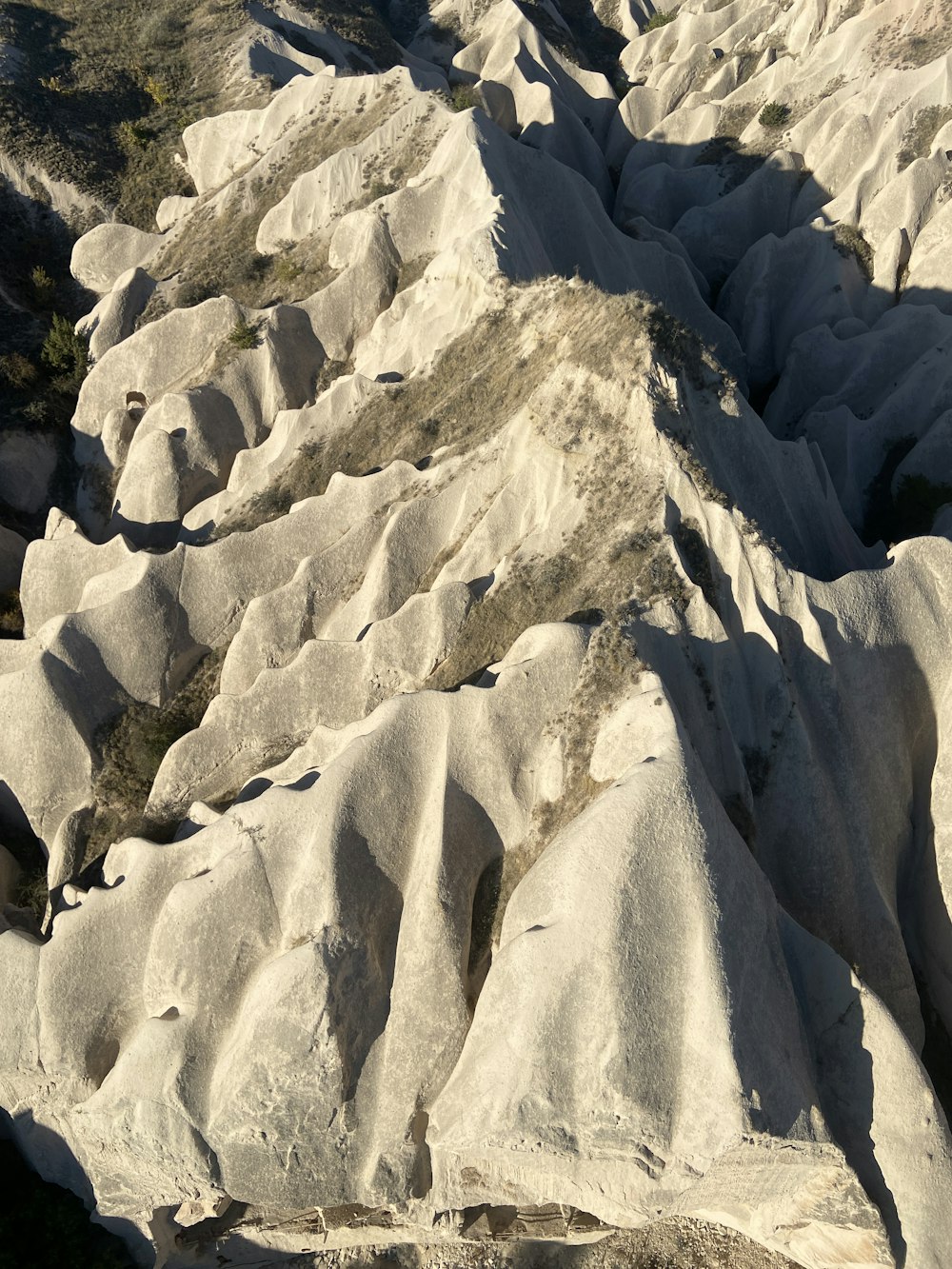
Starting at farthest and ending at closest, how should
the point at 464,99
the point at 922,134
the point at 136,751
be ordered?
the point at 922,134, the point at 464,99, the point at 136,751

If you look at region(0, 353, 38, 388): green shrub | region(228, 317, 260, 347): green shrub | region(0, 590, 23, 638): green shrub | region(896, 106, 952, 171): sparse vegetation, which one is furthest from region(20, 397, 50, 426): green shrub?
region(896, 106, 952, 171): sparse vegetation

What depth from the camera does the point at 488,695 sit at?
1441 cm

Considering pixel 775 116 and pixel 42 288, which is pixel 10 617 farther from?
pixel 775 116

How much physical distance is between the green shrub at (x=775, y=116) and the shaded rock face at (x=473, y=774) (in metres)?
19.9

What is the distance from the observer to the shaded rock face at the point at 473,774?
11977 millimetres

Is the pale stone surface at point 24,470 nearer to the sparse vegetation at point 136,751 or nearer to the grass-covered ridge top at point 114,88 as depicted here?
the sparse vegetation at point 136,751

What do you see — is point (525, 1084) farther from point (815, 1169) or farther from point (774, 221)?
point (774, 221)

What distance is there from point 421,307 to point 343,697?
45.0ft

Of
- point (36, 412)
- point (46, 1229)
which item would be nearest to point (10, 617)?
point (36, 412)

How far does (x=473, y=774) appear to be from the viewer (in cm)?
1422

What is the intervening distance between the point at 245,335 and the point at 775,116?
33302 mm

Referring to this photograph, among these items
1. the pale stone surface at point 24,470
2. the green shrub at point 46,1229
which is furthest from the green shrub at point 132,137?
the green shrub at point 46,1229

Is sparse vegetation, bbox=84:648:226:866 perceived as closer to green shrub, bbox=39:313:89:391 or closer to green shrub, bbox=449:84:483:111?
green shrub, bbox=39:313:89:391

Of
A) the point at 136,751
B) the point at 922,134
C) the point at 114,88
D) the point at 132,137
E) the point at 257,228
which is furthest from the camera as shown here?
the point at 114,88
